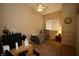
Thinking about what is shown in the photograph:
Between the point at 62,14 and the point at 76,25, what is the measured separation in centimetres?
23

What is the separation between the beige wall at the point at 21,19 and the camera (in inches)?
73.6

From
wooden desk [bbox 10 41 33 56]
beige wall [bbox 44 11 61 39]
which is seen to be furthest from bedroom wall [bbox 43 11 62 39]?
wooden desk [bbox 10 41 33 56]

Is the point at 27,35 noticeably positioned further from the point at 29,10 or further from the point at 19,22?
the point at 29,10

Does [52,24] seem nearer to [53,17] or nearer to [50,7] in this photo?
[53,17]

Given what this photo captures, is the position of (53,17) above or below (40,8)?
below

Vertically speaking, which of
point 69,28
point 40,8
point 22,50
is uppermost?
point 40,8

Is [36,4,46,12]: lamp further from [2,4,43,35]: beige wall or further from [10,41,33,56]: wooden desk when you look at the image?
[10,41,33,56]: wooden desk

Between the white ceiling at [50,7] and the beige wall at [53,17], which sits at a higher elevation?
the white ceiling at [50,7]

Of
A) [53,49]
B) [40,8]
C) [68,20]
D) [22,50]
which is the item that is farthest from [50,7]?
[22,50]

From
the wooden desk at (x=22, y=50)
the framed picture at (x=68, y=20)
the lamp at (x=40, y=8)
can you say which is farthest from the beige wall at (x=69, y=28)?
the wooden desk at (x=22, y=50)

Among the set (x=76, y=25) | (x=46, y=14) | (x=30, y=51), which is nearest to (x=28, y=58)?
(x=30, y=51)

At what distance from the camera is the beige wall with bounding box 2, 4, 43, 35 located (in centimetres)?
187

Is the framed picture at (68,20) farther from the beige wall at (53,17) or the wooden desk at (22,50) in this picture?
the wooden desk at (22,50)

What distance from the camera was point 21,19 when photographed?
6.25 ft
